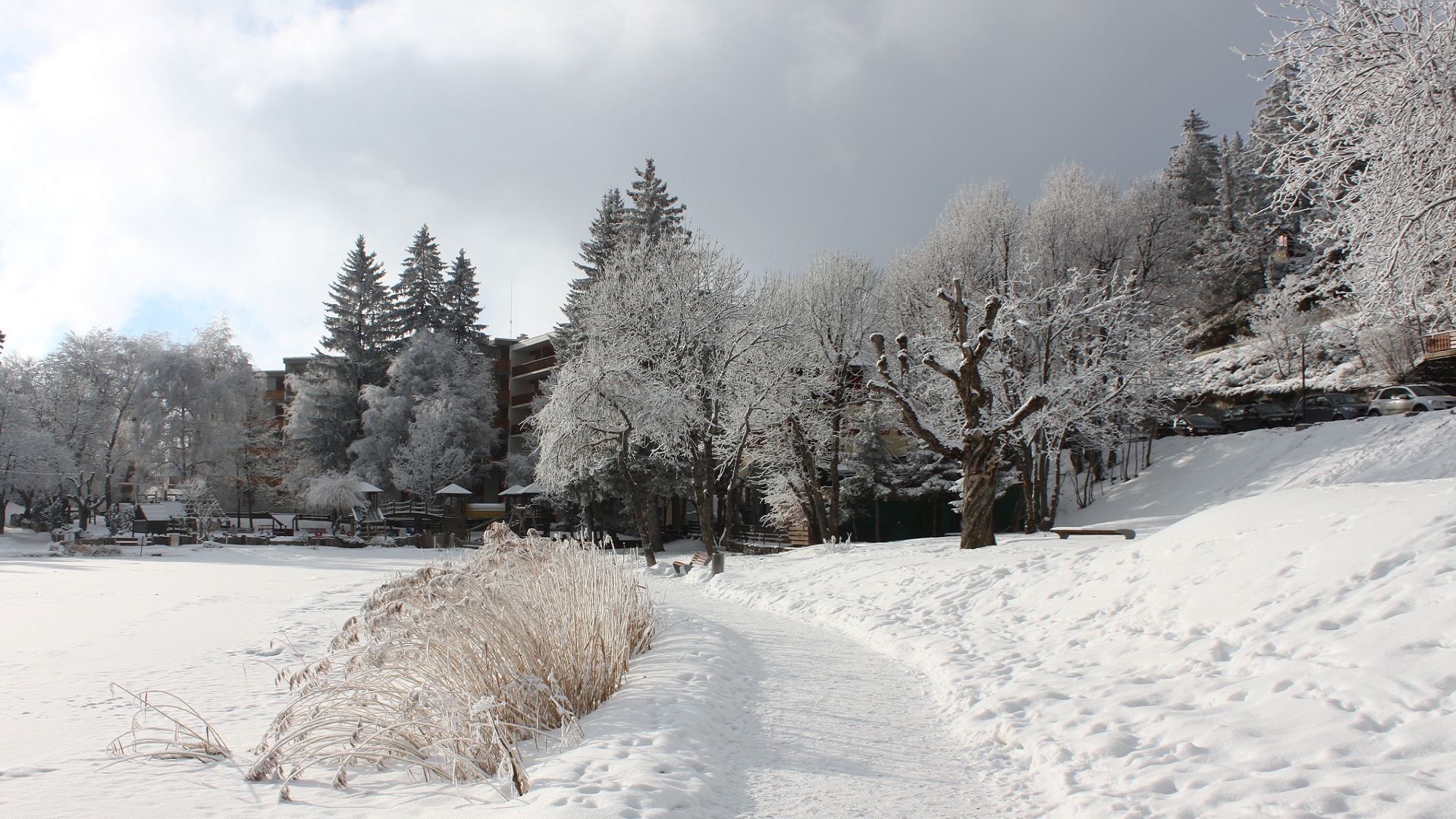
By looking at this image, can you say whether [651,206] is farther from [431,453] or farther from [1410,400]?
[1410,400]

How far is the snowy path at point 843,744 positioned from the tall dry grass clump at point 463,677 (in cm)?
125

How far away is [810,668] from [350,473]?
3411 centimetres

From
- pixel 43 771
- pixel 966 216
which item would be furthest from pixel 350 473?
pixel 43 771

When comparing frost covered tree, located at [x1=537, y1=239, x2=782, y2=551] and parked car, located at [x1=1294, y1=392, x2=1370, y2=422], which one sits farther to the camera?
parked car, located at [x1=1294, y1=392, x2=1370, y2=422]

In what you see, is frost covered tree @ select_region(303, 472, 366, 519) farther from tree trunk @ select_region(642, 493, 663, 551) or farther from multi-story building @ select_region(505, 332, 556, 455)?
multi-story building @ select_region(505, 332, 556, 455)

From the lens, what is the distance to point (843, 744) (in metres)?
5.01

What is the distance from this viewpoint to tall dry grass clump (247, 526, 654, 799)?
178 inches

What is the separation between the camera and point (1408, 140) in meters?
9.07

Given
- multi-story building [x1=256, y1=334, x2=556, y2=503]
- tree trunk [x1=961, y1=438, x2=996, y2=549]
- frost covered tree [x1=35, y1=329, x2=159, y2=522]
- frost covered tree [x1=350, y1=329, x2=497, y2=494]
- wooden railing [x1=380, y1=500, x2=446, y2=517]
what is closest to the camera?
tree trunk [x1=961, y1=438, x2=996, y2=549]

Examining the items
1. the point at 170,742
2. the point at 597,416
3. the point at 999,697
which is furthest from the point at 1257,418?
the point at 170,742

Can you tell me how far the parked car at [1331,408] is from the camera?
26.3m

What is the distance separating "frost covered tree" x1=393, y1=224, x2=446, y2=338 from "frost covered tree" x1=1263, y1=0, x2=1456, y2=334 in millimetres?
42222

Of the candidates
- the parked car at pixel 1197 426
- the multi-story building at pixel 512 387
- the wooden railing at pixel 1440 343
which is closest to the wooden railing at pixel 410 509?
the multi-story building at pixel 512 387

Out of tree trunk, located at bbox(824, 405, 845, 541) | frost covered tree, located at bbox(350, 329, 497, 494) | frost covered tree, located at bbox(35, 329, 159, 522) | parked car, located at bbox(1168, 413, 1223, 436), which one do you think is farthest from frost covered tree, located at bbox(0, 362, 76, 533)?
parked car, located at bbox(1168, 413, 1223, 436)
